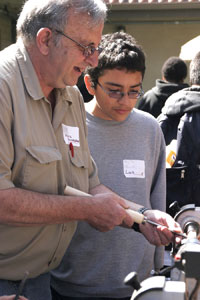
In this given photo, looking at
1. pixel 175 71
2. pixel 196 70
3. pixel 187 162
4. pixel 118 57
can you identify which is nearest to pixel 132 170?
pixel 118 57

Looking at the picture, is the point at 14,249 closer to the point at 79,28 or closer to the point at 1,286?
the point at 1,286

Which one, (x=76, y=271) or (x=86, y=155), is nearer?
(x=86, y=155)

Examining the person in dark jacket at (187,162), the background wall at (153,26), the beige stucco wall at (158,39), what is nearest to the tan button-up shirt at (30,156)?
the person in dark jacket at (187,162)

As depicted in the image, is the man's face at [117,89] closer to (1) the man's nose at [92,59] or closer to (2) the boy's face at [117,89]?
(2) the boy's face at [117,89]

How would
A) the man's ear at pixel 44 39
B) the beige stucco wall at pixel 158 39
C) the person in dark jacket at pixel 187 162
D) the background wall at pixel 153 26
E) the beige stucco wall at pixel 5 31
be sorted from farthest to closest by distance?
the beige stucco wall at pixel 5 31
the beige stucco wall at pixel 158 39
the background wall at pixel 153 26
the person in dark jacket at pixel 187 162
the man's ear at pixel 44 39

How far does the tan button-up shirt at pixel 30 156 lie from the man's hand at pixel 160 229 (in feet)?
1.10

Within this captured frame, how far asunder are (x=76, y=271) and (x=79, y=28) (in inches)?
47.2

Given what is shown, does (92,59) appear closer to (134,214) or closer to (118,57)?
(118,57)

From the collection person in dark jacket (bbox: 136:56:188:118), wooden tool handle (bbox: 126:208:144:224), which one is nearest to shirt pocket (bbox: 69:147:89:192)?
wooden tool handle (bbox: 126:208:144:224)

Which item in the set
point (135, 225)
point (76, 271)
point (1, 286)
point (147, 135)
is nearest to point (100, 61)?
point (147, 135)

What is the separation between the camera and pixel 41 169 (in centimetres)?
199

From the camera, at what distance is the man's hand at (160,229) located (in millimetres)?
2170

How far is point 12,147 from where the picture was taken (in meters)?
1.90

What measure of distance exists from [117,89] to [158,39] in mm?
7531
